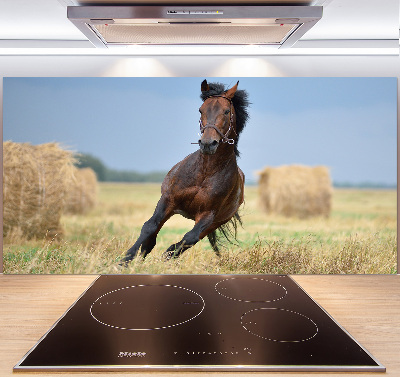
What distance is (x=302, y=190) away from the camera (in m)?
1.93

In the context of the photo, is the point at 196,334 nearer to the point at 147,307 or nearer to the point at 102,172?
the point at 147,307

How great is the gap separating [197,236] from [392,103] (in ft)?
3.77

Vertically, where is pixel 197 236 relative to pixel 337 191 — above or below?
below

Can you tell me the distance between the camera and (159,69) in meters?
1.85

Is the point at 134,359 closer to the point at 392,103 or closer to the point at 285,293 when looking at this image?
the point at 285,293

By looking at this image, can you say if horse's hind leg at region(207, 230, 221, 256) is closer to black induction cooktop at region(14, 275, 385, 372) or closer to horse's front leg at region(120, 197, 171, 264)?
horse's front leg at region(120, 197, 171, 264)

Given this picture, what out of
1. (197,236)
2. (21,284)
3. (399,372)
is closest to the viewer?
(399,372)

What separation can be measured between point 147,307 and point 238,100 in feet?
3.51

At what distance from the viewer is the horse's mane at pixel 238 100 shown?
1745 mm

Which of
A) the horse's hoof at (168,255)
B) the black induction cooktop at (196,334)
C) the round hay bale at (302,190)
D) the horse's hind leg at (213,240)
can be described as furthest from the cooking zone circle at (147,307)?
the round hay bale at (302,190)

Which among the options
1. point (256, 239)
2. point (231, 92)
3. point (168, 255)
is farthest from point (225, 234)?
point (231, 92)

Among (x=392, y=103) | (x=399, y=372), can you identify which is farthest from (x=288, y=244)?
(x=399, y=372)

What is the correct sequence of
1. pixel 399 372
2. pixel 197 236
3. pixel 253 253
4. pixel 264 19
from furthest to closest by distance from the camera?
pixel 253 253
pixel 197 236
pixel 264 19
pixel 399 372

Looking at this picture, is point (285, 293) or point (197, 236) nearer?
point (285, 293)
